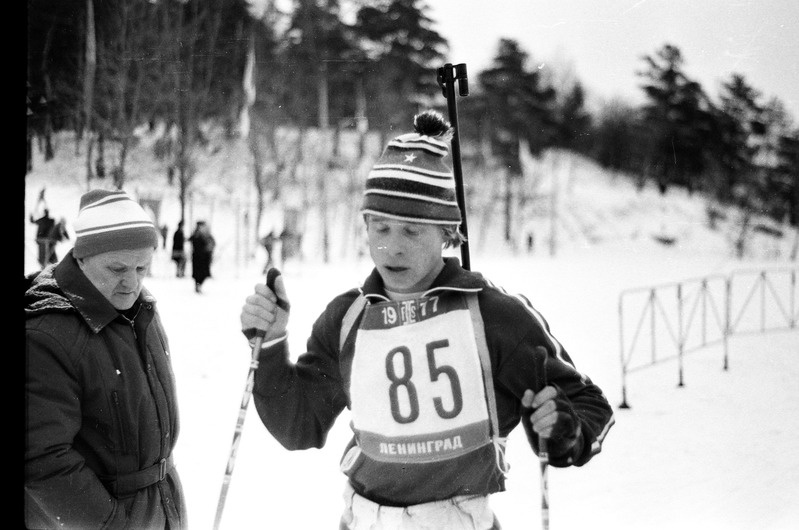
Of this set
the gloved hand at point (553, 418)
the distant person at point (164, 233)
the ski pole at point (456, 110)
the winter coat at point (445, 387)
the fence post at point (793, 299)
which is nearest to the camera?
the gloved hand at point (553, 418)

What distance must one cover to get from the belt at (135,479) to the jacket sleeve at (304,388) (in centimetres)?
29

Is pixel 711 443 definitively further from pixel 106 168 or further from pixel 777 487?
pixel 106 168

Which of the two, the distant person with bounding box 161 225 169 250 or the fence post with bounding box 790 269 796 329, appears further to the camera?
the distant person with bounding box 161 225 169 250

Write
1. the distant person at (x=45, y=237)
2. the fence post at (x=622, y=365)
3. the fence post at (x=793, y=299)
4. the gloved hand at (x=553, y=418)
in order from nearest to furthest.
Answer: the gloved hand at (x=553, y=418) → the fence post at (x=793, y=299) → the distant person at (x=45, y=237) → the fence post at (x=622, y=365)

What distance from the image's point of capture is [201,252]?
7.48ft

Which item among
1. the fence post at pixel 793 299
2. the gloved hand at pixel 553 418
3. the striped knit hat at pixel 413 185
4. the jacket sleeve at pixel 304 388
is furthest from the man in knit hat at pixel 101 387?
the fence post at pixel 793 299

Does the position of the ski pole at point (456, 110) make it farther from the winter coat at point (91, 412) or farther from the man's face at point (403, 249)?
the winter coat at point (91, 412)

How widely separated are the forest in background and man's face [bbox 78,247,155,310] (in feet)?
2.23

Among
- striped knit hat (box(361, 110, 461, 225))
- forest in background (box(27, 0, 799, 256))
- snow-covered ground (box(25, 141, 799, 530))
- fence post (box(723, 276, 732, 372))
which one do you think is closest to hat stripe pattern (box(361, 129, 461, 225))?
striped knit hat (box(361, 110, 461, 225))

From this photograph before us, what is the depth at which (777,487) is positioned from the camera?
6.29 ft

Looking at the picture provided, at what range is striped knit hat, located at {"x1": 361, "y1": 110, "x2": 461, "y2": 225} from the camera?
1203 millimetres

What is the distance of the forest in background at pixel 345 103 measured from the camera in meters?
1.99

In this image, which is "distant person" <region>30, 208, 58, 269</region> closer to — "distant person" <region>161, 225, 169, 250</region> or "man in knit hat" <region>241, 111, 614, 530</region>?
"distant person" <region>161, 225, 169, 250</region>

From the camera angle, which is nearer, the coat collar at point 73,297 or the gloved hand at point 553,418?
the gloved hand at point 553,418
